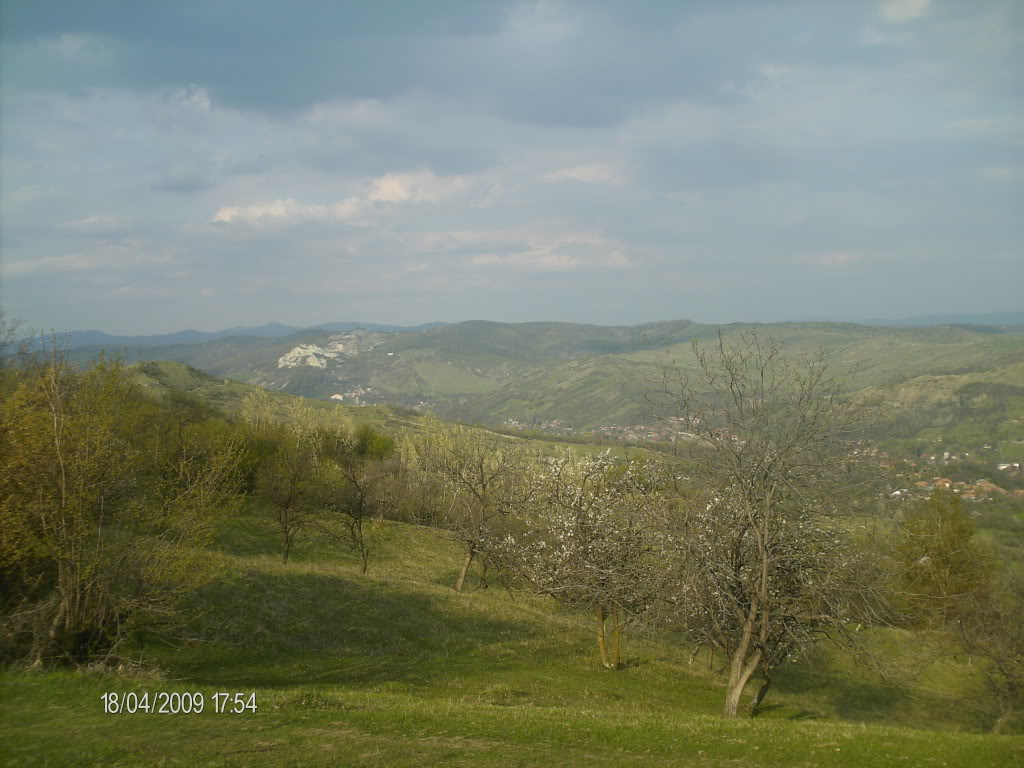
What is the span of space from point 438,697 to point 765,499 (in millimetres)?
11417

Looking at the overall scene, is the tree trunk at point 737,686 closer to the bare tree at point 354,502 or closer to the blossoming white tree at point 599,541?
the blossoming white tree at point 599,541

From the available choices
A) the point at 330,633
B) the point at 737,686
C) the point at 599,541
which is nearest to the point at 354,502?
the point at 330,633

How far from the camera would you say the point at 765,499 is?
1652 cm

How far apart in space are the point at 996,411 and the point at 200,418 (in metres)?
223

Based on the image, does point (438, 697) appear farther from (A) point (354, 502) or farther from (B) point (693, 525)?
(A) point (354, 502)

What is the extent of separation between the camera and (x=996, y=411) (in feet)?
613

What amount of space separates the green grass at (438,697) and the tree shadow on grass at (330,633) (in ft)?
0.36

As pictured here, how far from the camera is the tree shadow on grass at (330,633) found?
66.0 ft

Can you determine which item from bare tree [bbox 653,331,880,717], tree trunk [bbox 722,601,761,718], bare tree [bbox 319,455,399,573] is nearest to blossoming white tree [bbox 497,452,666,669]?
bare tree [bbox 653,331,880,717]

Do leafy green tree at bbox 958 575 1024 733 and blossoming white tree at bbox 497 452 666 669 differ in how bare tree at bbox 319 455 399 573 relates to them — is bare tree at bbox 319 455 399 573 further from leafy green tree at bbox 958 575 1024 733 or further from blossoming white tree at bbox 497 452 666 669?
leafy green tree at bbox 958 575 1024 733

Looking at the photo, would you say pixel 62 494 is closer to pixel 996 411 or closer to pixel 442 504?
pixel 442 504

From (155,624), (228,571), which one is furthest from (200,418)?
(155,624)

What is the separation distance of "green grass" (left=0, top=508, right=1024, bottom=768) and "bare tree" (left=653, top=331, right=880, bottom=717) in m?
2.99

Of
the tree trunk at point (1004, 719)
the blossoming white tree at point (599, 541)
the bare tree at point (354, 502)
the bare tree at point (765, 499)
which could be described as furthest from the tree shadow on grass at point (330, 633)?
the tree trunk at point (1004, 719)
